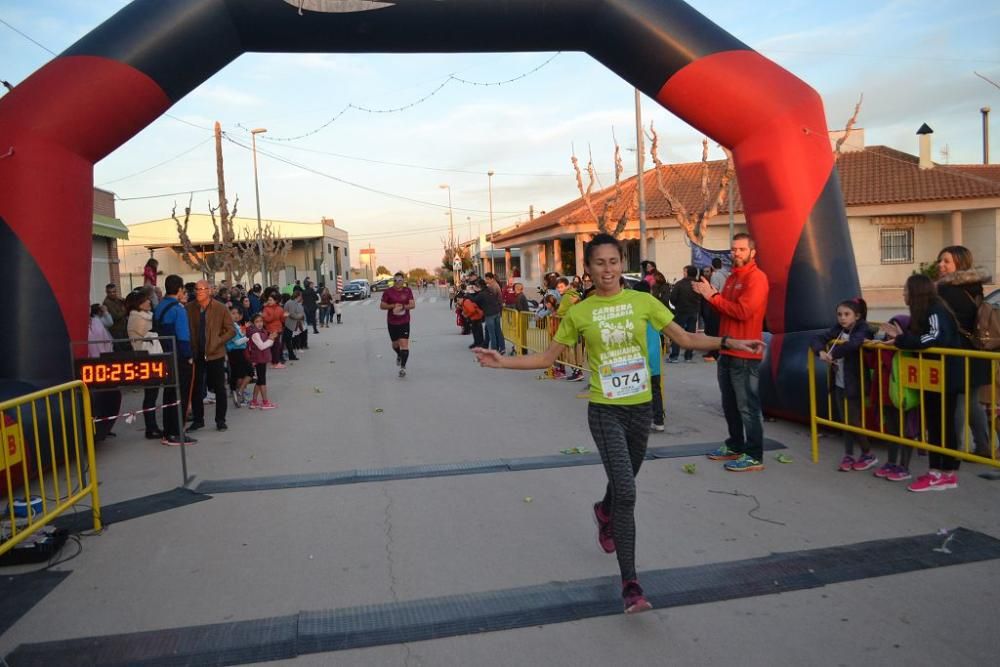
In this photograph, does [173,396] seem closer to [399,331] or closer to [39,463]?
[39,463]

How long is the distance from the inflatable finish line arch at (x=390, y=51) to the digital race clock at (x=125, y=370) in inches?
48.4

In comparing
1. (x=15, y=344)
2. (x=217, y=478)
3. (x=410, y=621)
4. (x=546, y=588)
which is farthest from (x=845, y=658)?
(x=15, y=344)

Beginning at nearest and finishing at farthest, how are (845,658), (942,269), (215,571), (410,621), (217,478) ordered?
(845,658), (410,621), (215,571), (942,269), (217,478)

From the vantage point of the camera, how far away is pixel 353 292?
54.6 m

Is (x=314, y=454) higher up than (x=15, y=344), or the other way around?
(x=15, y=344)

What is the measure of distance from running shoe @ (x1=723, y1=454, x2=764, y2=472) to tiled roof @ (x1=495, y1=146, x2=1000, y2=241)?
19.1 metres

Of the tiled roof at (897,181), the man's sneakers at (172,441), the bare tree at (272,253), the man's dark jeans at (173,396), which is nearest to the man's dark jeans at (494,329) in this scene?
the man's dark jeans at (173,396)

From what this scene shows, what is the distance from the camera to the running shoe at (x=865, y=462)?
20.4 feet

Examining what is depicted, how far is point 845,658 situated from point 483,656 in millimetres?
1594

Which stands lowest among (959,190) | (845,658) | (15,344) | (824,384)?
(845,658)

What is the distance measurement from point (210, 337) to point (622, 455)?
6.34m

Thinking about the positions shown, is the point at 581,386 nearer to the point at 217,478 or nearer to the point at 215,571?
the point at 217,478

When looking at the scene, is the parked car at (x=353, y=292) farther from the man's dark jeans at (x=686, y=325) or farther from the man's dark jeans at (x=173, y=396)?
the man's dark jeans at (x=173, y=396)

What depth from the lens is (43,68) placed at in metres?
7.61
